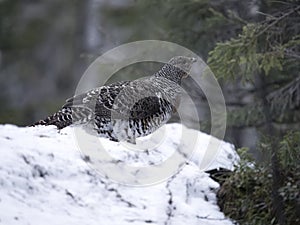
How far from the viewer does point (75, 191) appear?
19.9 ft

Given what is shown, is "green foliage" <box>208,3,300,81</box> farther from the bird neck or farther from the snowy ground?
the snowy ground

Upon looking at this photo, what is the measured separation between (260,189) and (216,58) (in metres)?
2.03

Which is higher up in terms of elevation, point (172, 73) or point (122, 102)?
point (172, 73)

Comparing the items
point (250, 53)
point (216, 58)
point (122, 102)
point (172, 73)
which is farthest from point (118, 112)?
point (250, 53)

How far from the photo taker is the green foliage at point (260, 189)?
21.4 ft

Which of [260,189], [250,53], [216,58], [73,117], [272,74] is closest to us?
[260,189]

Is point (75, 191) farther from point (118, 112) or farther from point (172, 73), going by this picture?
point (172, 73)

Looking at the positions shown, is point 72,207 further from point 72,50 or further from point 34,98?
point 72,50

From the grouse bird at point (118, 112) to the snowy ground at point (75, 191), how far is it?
0.27m

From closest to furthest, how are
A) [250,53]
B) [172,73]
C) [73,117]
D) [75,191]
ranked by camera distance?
[75,191]
[73,117]
[250,53]
[172,73]

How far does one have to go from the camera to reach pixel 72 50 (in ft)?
67.8

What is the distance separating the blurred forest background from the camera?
6.72 meters

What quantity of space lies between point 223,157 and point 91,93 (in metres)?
1.87

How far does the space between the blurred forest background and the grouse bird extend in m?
0.98
